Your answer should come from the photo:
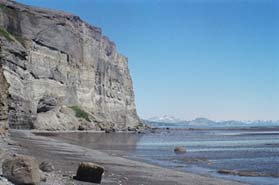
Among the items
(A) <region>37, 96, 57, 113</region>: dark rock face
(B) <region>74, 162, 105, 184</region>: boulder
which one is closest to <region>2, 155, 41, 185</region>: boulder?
(B) <region>74, 162, 105, 184</region>: boulder

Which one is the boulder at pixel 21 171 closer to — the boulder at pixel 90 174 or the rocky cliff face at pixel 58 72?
the boulder at pixel 90 174

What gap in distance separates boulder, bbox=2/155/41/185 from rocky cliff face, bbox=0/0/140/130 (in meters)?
61.2

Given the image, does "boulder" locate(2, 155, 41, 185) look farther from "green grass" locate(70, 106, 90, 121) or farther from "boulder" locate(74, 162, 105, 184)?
"green grass" locate(70, 106, 90, 121)

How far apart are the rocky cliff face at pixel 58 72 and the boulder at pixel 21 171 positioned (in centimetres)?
6120

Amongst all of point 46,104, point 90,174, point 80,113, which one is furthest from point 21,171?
point 80,113

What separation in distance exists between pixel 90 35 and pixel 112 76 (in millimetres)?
18735

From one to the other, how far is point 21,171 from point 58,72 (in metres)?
100.0

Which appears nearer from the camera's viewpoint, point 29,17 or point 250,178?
point 250,178

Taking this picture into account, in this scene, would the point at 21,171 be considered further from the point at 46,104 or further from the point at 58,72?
the point at 58,72

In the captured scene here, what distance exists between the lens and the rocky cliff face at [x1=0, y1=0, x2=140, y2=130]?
83188 mm

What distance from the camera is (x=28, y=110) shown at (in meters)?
84.1

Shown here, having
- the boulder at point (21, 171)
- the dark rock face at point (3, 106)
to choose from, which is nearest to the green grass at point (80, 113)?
the dark rock face at point (3, 106)

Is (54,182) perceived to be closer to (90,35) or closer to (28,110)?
(28,110)

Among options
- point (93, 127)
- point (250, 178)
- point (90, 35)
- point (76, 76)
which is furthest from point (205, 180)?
point (90, 35)
